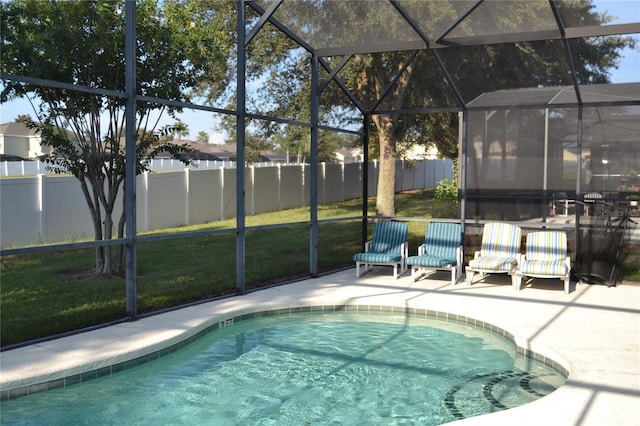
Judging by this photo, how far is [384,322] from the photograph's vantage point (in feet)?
24.5

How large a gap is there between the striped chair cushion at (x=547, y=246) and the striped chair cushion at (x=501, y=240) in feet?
0.84

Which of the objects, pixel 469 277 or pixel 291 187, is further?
pixel 291 187

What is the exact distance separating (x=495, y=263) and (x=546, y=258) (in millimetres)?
903

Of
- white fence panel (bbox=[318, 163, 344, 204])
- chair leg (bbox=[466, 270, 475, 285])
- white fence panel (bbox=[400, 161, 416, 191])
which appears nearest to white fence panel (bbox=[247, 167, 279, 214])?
white fence panel (bbox=[318, 163, 344, 204])

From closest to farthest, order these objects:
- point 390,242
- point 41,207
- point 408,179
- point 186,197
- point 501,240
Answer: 1. point 501,240
2. point 390,242
3. point 41,207
4. point 186,197
5. point 408,179

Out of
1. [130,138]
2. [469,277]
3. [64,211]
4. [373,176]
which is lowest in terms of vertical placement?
[469,277]

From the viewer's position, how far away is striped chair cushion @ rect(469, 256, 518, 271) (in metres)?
9.06

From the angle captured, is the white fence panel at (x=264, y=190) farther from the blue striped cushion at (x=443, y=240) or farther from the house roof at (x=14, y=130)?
the blue striped cushion at (x=443, y=240)

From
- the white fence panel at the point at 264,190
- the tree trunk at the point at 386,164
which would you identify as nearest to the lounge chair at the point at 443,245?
the tree trunk at the point at 386,164

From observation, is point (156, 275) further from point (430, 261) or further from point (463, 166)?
point (463, 166)

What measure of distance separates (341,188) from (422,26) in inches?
650

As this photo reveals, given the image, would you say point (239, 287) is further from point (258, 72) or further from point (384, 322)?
point (258, 72)

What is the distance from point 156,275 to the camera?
11016 mm

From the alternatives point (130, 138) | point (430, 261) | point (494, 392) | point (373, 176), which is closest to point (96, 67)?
point (130, 138)
